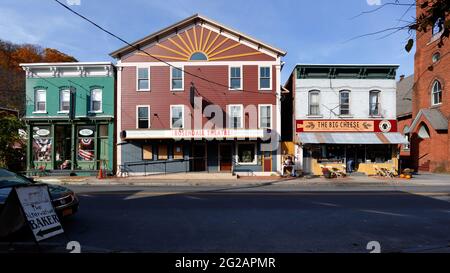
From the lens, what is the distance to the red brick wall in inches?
870

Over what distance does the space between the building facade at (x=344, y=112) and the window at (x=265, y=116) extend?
200 centimetres

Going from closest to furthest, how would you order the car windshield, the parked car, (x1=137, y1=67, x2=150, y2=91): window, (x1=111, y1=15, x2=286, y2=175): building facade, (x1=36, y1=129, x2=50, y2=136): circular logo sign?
the parked car → the car windshield → (x1=111, y1=15, x2=286, y2=175): building facade → (x1=137, y1=67, x2=150, y2=91): window → (x1=36, y1=129, x2=50, y2=136): circular logo sign

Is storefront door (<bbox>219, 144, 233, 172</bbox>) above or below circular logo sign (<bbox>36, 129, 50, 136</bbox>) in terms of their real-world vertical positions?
below

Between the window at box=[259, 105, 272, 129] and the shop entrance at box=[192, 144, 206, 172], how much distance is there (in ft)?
14.7

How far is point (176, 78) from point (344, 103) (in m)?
12.2

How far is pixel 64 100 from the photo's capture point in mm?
22984

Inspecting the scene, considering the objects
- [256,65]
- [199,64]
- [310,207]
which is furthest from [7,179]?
[256,65]

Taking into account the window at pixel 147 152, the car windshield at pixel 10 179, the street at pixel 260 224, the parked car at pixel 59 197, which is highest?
the window at pixel 147 152

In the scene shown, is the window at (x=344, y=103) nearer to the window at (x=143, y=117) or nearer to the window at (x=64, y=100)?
the window at (x=143, y=117)

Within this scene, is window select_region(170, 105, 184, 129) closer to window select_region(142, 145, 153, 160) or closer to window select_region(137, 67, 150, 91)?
window select_region(142, 145, 153, 160)

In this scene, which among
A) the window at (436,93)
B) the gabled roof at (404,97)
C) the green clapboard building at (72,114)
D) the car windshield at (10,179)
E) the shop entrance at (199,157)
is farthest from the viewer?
the gabled roof at (404,97)

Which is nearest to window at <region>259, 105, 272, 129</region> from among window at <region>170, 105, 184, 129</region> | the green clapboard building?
window at <region>170, 105, 184, 129</region>

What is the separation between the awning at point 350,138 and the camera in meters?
21.2

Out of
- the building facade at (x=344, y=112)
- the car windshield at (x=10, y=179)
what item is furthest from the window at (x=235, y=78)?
the car windshield at (x=10, y=179)
